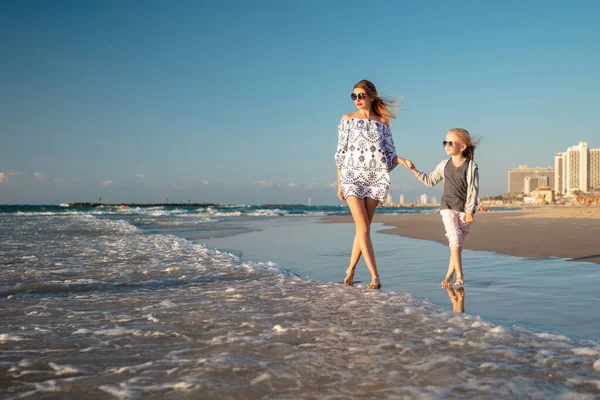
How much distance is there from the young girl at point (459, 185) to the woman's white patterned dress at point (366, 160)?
16.4 inches

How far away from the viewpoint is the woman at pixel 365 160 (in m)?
5.33

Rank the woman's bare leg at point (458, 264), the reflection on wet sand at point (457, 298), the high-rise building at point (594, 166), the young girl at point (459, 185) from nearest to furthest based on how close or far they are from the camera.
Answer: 1. the reflection on wet sand at point (457, 298)
2. the woman's bare leg at point (458, 264)
3. the young girl at point (459, 185)
4. the high-rise building at point (594, 166)

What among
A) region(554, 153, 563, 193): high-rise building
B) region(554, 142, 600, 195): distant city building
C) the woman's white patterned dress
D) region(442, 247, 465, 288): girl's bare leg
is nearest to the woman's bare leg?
region(442, 247, 465, 288): girl's bare leg

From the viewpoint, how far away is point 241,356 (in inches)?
104

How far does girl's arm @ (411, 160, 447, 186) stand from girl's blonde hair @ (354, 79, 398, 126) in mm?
742

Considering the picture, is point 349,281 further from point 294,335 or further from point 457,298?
point 294,335

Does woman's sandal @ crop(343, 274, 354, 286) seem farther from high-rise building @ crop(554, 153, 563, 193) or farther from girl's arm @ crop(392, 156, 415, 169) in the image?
high-rise building @ crop(554, 153, 563, 193)

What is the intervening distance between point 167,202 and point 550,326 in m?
129

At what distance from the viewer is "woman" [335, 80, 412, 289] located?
533 cm

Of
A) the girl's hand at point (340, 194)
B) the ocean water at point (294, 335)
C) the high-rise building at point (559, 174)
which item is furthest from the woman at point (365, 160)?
the high-rise building at point (559, 174)

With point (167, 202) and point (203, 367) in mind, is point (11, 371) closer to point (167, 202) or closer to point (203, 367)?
point (203, 367)

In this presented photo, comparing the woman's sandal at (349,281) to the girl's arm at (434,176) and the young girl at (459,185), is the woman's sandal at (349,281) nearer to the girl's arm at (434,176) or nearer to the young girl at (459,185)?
the young girl at (459,185)

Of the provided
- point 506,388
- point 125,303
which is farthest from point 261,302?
point 506,388

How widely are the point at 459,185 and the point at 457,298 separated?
165cm
